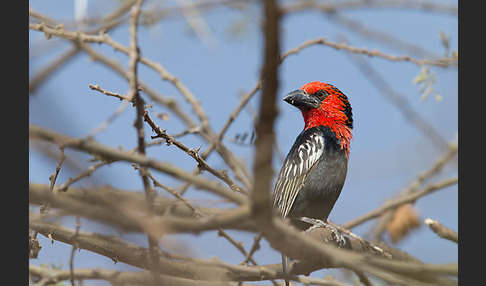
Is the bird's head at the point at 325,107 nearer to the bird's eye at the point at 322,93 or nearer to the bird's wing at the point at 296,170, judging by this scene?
the bird's eye at the point at 322,93

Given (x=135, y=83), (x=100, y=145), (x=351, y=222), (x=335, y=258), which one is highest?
(x=351, y=222)

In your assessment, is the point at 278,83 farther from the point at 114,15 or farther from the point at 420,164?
the point at 114,15

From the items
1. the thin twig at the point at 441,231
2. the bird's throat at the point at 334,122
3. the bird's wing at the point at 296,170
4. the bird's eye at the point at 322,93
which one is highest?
the bird's eye at the point at 322,93

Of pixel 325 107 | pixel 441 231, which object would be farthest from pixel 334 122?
pixel 441 231

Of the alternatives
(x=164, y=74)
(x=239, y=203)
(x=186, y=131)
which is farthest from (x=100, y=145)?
(x=164, y=74)

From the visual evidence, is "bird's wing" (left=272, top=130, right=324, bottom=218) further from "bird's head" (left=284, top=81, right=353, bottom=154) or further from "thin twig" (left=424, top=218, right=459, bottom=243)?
"thin twig" (left=424, top=218, right=459, bottom=243)

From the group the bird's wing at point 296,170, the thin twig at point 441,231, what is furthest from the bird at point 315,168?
the thin twig at point 441,231

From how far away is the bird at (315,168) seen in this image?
4.28 metres

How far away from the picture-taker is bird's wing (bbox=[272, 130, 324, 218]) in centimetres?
425

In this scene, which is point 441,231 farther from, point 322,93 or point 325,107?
point 322,93

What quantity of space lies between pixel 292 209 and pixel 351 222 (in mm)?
458

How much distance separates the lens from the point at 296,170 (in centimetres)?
434

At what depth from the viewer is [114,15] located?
4793 millimetres

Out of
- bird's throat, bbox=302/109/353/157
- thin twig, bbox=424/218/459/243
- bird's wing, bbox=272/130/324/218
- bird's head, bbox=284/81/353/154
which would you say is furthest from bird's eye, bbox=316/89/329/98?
thin twig, bbox=424/218/459/243
